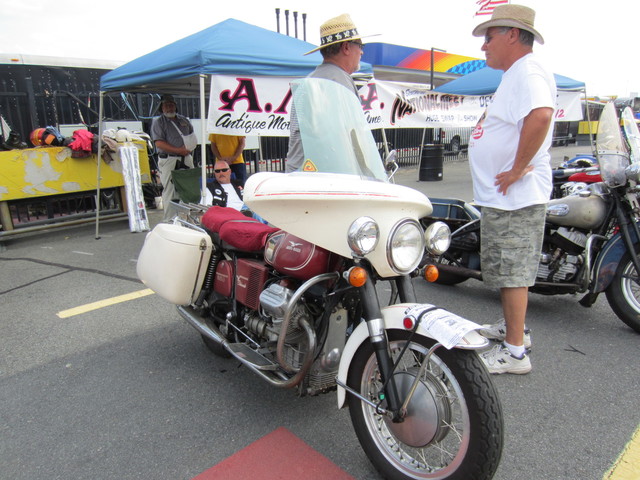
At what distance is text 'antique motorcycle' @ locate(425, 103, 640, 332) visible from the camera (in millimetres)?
3373

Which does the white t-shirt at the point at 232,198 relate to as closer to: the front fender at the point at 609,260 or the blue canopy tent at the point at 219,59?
the blue canopy tent at the point at 219,59

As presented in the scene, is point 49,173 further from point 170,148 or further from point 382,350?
point 382,350

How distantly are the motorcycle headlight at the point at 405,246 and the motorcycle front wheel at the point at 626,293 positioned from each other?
90.3 inches

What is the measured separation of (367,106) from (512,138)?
4.32m

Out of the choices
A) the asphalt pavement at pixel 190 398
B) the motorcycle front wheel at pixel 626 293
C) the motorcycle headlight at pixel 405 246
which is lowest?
the asphalt pavement at pixel 190 398

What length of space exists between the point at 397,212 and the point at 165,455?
163 cm

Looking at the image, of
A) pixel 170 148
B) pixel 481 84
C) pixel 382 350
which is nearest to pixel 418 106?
pixel 481 84

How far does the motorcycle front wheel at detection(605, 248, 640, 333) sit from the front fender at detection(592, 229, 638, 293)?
4 centimetres

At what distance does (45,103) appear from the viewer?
9.01 m

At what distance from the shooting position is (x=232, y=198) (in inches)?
199

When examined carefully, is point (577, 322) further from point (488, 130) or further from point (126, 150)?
point (126, 150)

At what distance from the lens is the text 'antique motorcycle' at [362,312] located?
1764 millimetres

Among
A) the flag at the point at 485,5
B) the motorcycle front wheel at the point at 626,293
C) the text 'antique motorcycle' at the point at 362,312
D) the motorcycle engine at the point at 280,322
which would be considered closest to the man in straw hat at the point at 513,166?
the text 'antique motorcycle' at the point at 362,312

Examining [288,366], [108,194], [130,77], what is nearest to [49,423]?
[288,366]
